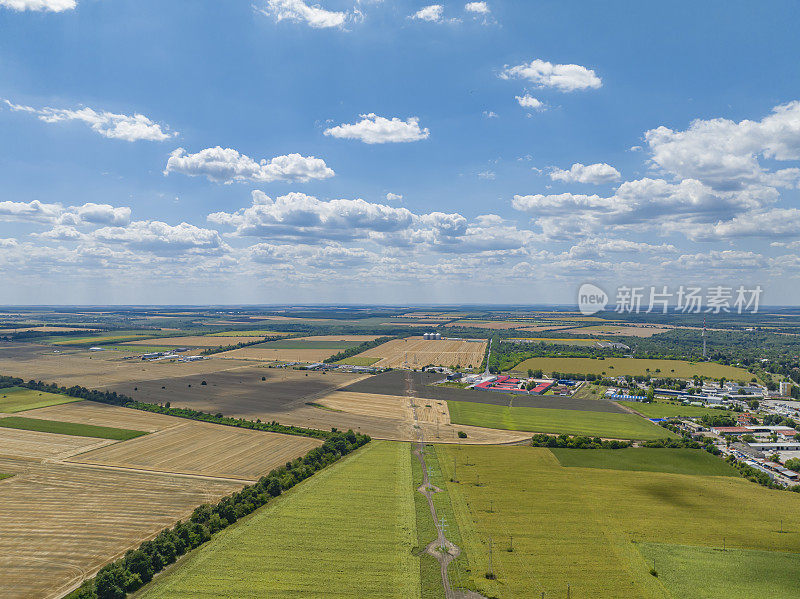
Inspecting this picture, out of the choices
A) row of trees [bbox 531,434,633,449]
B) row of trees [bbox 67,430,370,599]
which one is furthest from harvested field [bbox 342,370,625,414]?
row of trees [bbox 67,430,370,599]

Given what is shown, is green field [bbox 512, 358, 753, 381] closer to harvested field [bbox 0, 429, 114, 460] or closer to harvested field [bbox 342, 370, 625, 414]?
harvested field [bbox 342, 370, 625, 414]

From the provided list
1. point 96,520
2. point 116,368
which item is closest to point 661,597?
point 96,520

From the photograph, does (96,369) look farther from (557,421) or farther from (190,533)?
(557,421)

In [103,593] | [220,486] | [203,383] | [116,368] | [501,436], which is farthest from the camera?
[116,368]

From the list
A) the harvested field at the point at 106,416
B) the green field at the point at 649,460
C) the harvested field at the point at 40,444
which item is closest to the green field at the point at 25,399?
the harvested field at the point at 106,416

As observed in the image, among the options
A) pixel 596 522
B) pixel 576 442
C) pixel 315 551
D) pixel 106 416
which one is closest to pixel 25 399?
pixel 106 416

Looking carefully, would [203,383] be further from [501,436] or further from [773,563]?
[773,563]

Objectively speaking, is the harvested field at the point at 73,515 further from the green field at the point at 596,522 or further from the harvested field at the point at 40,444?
the green field at the point at 596,522
